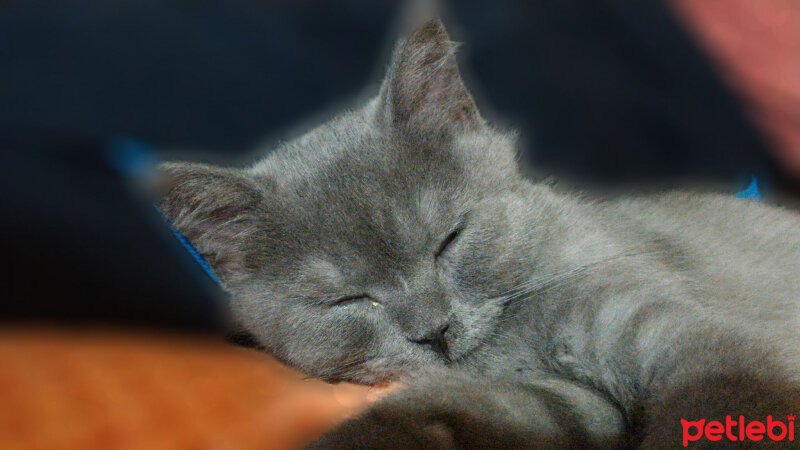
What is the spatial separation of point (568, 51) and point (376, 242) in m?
1.20

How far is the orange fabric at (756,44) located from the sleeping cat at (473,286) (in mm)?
834

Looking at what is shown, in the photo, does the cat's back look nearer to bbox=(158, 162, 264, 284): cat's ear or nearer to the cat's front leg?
the cat's front leg

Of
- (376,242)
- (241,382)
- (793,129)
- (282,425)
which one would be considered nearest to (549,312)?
(376,242)

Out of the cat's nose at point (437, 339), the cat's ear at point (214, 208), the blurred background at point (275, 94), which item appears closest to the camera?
Result: the cat's nose at point (437, 339)

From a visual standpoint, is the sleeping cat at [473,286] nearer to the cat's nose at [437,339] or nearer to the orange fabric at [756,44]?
the cat's nose at [437,339]

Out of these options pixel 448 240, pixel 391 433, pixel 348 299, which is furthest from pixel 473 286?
pixel 391 433

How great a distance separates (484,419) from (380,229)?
1.08ft

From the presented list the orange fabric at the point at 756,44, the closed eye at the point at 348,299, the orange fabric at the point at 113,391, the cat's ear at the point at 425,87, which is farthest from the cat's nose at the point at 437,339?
the orange fabric at the point at 756,44

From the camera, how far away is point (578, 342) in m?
0.75

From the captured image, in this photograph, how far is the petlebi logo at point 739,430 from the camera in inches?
21.7

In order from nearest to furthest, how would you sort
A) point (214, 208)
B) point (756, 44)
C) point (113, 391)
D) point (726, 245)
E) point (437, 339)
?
1. point (437, 339)
2. point (214, 208)
3. point (726, 245)
4. point (113, 391)
5. point (756, 44)

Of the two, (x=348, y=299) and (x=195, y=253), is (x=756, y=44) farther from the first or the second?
(x=195, y=253)

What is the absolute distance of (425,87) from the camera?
0.98m

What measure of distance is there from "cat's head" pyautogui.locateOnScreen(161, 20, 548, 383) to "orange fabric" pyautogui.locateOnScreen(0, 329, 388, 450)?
376mm
